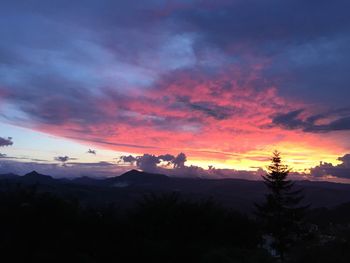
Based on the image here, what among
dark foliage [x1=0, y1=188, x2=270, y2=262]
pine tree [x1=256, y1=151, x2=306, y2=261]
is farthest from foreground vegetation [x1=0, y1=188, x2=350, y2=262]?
pine tree [x1=256, y1=151, x2=306, y2=261]

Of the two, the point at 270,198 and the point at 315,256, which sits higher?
the point at 270,198

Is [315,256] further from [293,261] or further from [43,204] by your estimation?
[43,204]

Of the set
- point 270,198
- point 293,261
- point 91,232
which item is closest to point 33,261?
point 91,232

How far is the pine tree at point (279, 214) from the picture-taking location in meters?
45.6

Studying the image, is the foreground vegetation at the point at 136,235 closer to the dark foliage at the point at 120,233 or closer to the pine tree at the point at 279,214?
the dark foliage at the point at 120,233

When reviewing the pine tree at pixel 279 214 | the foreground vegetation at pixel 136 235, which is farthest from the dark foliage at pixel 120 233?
the pine tree at pixel 279 214

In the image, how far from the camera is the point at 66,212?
82.8ft

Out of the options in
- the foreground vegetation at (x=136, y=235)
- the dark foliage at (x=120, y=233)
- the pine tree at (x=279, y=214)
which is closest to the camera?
the foreground vegetation at (x=136, y=235)

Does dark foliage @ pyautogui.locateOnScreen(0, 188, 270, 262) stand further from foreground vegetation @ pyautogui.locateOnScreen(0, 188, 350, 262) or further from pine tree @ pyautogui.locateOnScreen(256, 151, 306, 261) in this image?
pine tree @ pyautogui.locateOnScreen(256, 151, 306, 261)

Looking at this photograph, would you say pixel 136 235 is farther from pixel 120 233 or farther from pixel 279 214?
pixel 279 214

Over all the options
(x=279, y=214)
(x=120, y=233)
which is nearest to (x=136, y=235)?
(x=120, y=233)

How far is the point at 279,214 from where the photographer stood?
155ft

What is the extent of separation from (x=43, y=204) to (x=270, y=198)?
92.8 ft

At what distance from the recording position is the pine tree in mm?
45628
